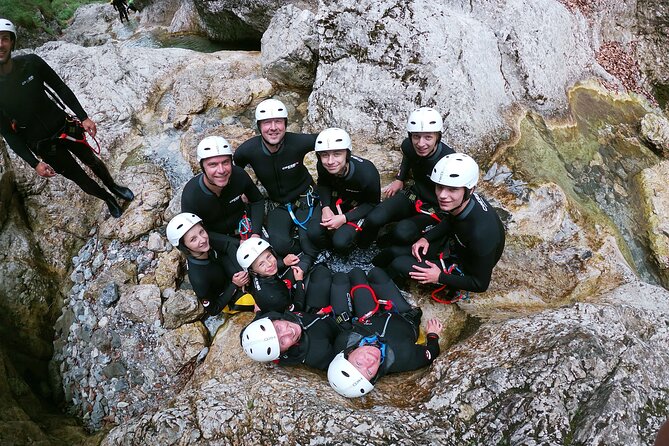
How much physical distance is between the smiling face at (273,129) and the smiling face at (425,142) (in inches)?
82.3

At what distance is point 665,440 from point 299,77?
9729 millimetres

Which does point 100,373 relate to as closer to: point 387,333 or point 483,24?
point 387,333

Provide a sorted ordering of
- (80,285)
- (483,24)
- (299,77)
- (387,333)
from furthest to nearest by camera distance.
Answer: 1. (299,77)
2. (483,24)
3. (80,285)
4. (387,333)

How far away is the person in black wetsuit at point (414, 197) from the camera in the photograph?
6127 mm

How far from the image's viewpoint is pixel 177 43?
50.7 feet

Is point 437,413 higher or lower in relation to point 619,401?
lower

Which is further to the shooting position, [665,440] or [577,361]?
[577,361]

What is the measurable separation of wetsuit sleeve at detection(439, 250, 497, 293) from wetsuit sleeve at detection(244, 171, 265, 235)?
10.3 feet

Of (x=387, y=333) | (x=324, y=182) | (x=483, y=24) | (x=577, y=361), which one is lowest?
(x=387, y=333)

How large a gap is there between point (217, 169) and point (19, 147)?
3.10 metres

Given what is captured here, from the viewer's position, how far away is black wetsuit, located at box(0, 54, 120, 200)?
5902mm

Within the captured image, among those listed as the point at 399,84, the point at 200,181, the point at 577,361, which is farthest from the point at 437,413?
the point at 399,84

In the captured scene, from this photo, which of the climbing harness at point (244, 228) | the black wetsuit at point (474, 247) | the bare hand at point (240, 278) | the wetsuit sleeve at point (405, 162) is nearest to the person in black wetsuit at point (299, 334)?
the bare hand at point (240, 278)

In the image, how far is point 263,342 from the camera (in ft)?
15.5
